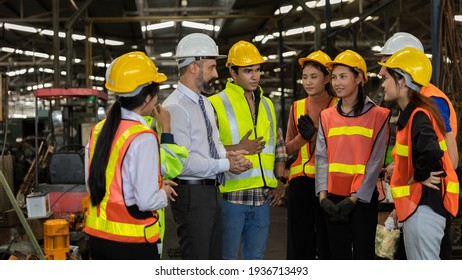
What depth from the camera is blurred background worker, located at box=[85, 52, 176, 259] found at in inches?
92.9

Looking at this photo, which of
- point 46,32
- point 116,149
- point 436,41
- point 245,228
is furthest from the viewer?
point 46,32

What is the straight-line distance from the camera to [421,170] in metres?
2.70

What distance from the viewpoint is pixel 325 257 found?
3818mm

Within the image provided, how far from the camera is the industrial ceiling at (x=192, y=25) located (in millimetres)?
10656

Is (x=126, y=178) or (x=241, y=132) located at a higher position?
(x=241, y=132)

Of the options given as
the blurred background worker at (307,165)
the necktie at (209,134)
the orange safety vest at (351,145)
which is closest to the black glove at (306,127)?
the blurred background worker at (307,165)

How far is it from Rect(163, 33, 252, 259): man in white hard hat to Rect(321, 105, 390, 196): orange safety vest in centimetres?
57

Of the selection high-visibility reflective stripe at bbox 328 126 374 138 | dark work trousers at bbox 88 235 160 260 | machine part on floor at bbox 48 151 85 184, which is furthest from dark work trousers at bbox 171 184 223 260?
machine part on floor at bbox 48 151 85 184

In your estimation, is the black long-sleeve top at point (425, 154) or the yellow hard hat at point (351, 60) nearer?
the black long-sleeve top at point (425, 154)

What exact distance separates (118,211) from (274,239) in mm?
5009

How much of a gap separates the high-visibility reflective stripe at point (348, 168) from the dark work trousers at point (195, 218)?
817 mm

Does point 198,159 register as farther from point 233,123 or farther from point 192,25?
point 192,25

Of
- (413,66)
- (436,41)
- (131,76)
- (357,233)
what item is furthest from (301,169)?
(131,76)

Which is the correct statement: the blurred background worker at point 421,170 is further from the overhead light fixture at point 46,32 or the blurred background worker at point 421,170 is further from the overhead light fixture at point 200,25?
the overhead light fixture at point 200,25
